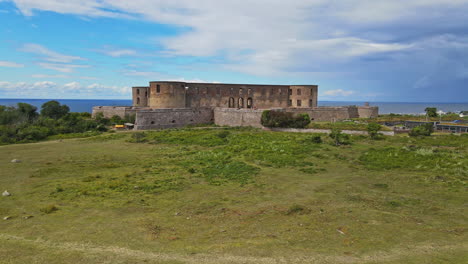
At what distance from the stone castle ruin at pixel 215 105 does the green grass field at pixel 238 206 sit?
1459cm

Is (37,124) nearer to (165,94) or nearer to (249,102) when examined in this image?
(165,94)

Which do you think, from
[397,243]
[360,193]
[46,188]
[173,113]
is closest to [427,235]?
[397,243]

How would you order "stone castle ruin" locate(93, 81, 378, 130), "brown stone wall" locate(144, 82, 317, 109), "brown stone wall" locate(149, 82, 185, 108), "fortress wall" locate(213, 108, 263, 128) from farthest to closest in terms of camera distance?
"brown stone wall" locate(144, 82, 317, 109) → "brown stone wall" locate(149, 82, 185, 108) → "stone castle ruin" locate(93, 81, 378, 130) → "fortress wall" locate(213, 108, 263, 128)

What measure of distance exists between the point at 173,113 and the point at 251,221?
1105 inches

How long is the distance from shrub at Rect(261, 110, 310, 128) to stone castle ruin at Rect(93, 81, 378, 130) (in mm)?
2106

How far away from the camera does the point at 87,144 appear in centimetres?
2573

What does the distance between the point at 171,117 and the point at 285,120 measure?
494 inches

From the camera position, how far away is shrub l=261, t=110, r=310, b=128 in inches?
1253

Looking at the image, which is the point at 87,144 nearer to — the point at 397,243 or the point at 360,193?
the point at 360,193

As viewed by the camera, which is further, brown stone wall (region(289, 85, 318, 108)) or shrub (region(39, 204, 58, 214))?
brown stone wall (region(289, 85, 318, 108))

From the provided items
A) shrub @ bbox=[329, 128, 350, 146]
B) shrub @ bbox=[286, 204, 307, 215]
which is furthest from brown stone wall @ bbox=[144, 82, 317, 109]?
shrub @ bbox=[286, 204, 307, 215]

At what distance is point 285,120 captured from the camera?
32000 millimetres

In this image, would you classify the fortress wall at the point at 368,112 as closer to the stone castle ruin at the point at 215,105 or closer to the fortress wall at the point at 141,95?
the stone castle ruin at the point at 215,105

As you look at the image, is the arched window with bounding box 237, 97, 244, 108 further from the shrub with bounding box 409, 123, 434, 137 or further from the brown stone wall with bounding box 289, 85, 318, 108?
the shrub with bounding box 409, 123, 434, 137
